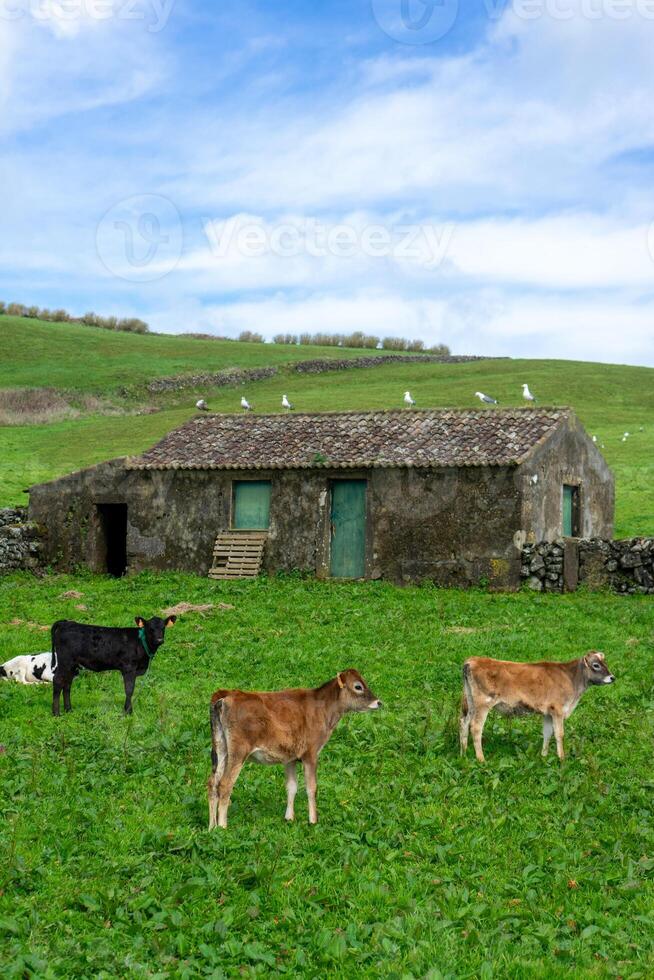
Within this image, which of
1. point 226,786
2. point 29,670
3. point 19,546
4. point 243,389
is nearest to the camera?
point 226,786

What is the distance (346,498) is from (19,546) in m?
9.51

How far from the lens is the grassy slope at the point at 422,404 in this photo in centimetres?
3953

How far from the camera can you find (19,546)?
1153 inches

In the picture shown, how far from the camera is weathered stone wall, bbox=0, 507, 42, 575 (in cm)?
2905

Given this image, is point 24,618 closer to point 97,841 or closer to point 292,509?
point 292,509

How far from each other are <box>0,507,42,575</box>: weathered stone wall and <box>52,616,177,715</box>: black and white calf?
16.2 meters

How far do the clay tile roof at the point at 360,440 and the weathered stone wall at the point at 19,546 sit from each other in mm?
3604

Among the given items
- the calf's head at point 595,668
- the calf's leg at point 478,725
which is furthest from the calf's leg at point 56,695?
the calf's head at point 595,668

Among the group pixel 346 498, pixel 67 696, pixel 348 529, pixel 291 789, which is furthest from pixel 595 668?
pixel 346 498

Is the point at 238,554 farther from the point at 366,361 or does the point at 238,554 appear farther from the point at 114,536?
the point at 366,361

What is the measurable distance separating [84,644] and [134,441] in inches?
1337

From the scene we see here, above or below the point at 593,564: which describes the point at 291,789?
below

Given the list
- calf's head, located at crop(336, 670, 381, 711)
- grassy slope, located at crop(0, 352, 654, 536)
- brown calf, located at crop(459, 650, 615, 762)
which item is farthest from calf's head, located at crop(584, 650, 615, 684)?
grassy slope, located at crop(0, 352, 654, 536)

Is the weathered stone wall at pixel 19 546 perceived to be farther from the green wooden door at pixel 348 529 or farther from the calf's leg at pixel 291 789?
the calf's leg at pixel 291 789
